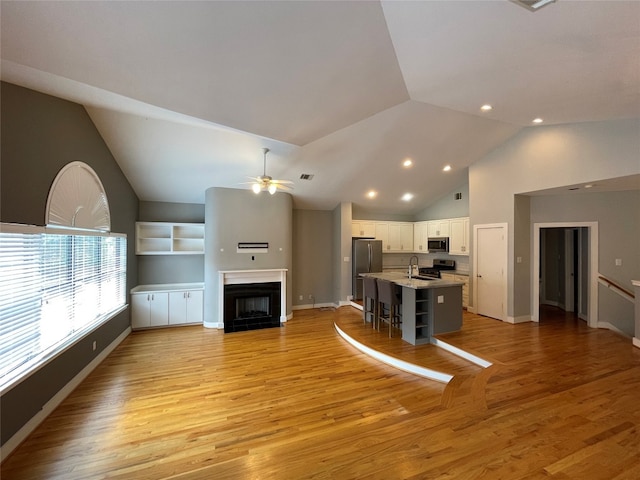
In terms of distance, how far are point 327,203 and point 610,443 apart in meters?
6.10

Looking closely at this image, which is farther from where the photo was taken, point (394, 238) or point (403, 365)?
point (394, 238)

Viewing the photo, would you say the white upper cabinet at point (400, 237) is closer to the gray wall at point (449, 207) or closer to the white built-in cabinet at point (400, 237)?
the white built-in cabinet at point (400, 237)

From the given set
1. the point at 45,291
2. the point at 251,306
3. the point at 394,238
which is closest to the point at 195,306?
the point at 251,306

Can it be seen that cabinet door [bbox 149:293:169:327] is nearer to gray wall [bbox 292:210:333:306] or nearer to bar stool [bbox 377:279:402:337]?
gray wall [bbox 292:210:333:306]

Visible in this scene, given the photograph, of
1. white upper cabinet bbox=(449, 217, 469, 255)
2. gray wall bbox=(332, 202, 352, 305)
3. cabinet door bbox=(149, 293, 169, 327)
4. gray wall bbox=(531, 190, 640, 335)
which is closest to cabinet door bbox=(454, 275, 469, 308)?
white upper cabinet bbox=(449, 217, 469, 255)

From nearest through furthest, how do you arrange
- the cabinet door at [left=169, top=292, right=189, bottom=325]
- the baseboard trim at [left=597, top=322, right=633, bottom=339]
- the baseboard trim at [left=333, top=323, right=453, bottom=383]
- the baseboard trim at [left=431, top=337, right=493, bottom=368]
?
the baseboard trim at [left=333, top=323, right=453, bottom=383], the baseboard trim at [left=431, top=337, right=493, bottom=368], the baseboard trim at [left=597, top=322, right=633, bottom=339], the cabinet door at [left=169, top=292, right=189, bottom=325]

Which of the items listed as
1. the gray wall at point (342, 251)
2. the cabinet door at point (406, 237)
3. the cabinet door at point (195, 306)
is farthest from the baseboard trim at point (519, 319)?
the cabinet door at point (195, 306)

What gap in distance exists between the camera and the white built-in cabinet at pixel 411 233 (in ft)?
23.2

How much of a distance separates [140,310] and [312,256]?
4.08 meters

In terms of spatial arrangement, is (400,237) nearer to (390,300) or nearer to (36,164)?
(390,300)

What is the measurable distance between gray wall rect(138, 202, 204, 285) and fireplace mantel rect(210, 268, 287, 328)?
105 centimetres

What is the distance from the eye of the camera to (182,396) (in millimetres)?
3195

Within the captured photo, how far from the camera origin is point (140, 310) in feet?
18.1

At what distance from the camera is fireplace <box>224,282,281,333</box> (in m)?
5.77
